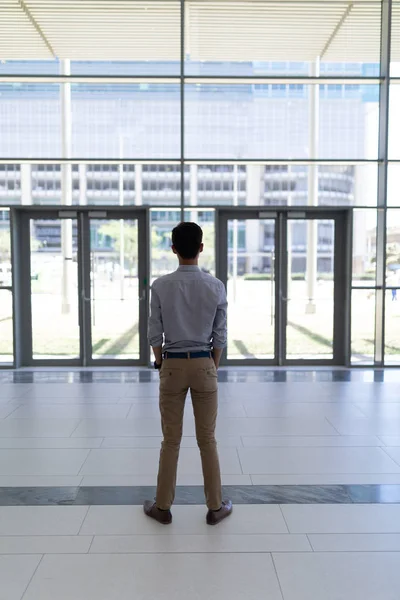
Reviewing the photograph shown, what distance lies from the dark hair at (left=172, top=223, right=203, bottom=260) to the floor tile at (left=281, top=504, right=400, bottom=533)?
1517mm

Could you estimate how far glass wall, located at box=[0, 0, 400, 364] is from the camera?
318 inches

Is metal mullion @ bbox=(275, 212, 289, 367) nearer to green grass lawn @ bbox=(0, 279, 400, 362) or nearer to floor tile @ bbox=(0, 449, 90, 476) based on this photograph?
green grass lawn @ bbox=(0, 279, 400, 362)

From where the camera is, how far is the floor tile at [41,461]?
3920 mm

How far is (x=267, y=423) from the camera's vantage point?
5137mm

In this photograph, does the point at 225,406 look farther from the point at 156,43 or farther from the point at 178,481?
the point at 156,43

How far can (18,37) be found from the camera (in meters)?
8.11

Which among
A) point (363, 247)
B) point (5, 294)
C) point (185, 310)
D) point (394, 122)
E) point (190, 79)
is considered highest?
point (190, 79)

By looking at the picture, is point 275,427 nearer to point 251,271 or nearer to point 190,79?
point 251,271

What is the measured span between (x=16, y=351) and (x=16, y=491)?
482 cm

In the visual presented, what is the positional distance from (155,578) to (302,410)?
3285 millimetres

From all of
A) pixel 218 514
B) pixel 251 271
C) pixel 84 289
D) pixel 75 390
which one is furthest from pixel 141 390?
pixel 218 514

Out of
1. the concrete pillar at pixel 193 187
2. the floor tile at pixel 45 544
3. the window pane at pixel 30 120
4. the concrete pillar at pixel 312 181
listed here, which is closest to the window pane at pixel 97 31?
the window pane at pixel 30 120

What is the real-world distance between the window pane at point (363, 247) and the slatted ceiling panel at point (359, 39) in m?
2.24

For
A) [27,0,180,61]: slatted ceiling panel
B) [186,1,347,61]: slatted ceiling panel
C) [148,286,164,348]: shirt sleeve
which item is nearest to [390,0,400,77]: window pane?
[186,1,347,61]: slatted ceiling panel
